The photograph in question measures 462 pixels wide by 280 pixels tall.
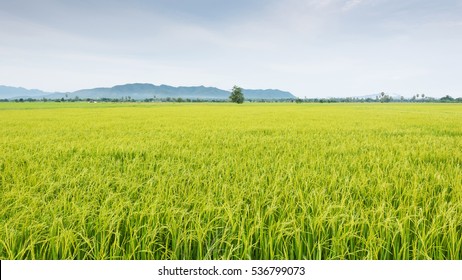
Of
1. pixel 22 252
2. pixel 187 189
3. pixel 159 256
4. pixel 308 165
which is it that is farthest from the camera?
pixel 308 165

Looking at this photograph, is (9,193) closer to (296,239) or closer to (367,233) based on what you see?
(296,239)

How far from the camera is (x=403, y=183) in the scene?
3.51 metres

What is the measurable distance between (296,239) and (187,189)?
1.77 meters

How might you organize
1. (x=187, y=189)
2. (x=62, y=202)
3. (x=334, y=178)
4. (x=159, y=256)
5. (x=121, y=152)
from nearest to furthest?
1. (x=159, y=256)
2. (x=62, y=202)
3. (x=187, y=189)
4. (x=334, y=178)
5. (x=121, y=152)

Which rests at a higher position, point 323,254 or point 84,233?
point 84,233

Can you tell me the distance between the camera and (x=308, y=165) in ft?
16.0

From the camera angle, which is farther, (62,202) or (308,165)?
(308,165)

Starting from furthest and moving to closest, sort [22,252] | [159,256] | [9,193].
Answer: [9,193] → [159,256] → [22,252]

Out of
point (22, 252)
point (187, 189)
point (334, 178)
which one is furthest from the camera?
point (334, 178)

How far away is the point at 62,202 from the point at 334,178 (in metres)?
Result: 3.66

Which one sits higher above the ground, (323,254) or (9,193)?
(9,193)

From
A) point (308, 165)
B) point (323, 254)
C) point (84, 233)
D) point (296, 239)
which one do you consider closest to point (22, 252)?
point (84, 233)

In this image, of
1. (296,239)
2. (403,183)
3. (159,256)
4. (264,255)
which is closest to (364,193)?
(403,183)

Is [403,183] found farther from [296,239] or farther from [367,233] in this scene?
[296,239]
